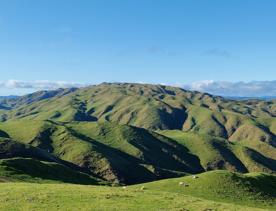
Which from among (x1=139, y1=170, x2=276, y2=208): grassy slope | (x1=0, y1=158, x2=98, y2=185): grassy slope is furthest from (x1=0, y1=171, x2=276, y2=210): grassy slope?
(x1=0, y1=158, x2=98, y2=185): grassy slope

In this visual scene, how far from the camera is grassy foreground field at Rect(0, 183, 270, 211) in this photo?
41844 mm

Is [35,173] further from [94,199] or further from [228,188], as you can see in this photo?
[94,199]

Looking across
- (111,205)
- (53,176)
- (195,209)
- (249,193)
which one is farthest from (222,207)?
(53,176)

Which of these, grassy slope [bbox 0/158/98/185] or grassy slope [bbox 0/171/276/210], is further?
grassy slope [bbox 0/158/98/185]

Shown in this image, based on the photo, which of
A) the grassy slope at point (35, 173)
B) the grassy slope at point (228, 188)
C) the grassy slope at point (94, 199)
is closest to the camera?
the grassy slope at point (94, 199)

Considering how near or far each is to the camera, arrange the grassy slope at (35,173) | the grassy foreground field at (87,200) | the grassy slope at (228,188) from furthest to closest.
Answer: the grassy slope at (35,173)
the grassy slope at (228,188)
the grassy foreground field at (87,200)

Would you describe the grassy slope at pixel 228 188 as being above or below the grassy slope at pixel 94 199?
below

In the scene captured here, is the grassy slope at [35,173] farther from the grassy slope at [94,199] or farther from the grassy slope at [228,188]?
the grassy slope at [94,199]

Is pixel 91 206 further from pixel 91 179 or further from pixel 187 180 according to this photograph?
pixel 91 179

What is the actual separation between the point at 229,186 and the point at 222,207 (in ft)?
117

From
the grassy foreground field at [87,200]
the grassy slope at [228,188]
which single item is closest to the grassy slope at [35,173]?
the grassy slope at [228,188]

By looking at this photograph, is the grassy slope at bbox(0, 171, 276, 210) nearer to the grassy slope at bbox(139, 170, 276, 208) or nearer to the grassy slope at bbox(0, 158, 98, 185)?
the grassy slope at bbox(139, 170, 276, 208)

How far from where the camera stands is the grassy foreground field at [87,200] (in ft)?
137

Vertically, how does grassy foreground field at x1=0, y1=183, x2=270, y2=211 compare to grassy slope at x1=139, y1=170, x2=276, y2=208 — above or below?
above
